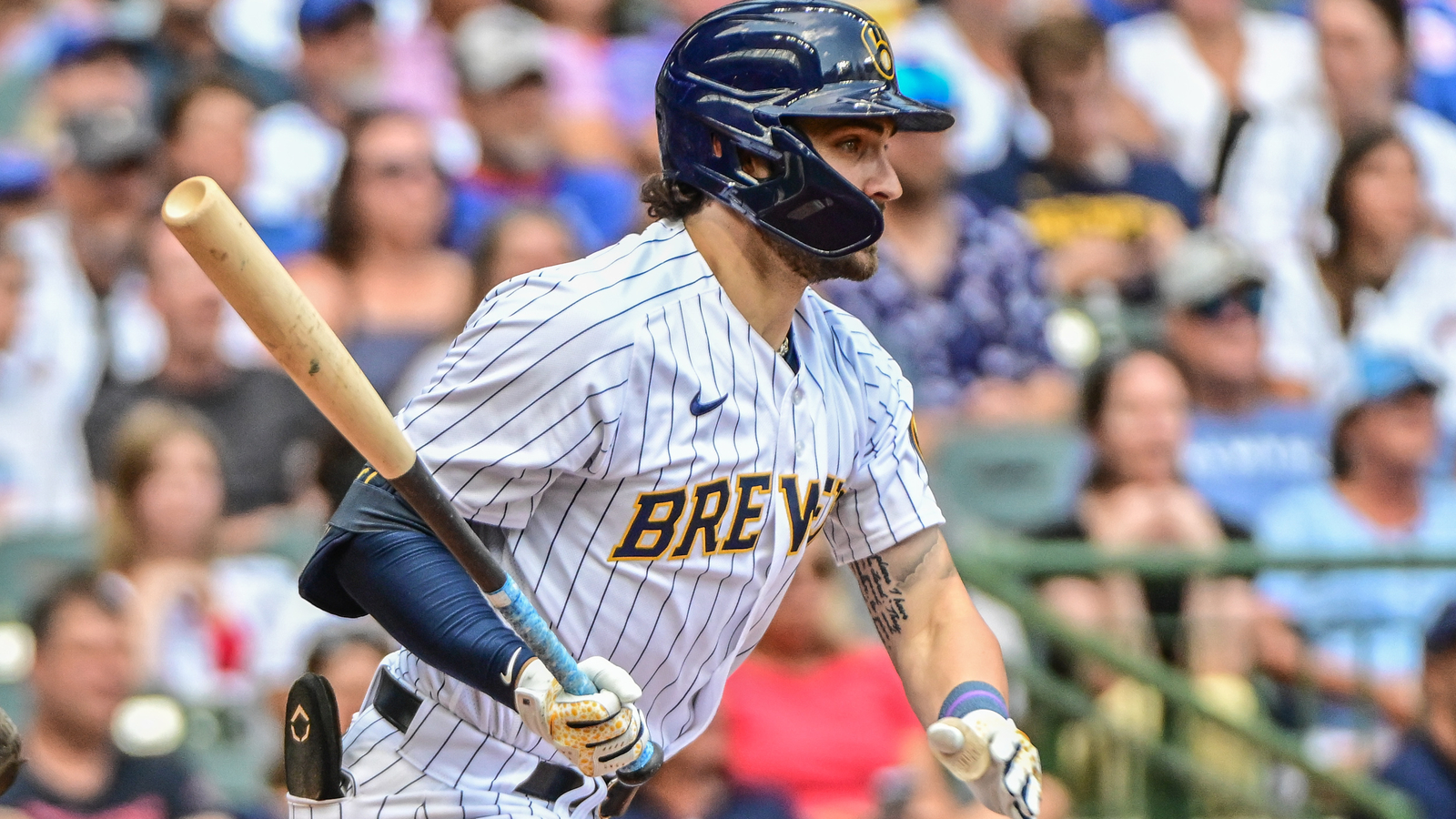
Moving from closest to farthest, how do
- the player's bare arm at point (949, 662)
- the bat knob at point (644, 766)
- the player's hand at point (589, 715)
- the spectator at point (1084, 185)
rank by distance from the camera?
the player's hand at point (589, 715) < the bat knob at point (644, 766) < the player's bare arm at point (949, 662) < the spectator at point (1084, 185)

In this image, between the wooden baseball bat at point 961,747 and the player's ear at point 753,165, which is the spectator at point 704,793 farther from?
the player's ear at point 753,165

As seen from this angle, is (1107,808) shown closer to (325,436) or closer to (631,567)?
(325,436)

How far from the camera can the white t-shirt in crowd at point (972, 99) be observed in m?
7.53

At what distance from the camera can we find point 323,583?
2.76m

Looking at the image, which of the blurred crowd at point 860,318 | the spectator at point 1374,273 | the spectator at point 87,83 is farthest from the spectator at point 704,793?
the spectator at point 1374,273

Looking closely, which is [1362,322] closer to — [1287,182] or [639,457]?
[1287,182]

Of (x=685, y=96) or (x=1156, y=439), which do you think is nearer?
(x=685, y=96)

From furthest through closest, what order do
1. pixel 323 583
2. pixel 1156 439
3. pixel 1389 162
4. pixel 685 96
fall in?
pixel 1389 162
pixel 1156 439
pixel 685 96
pixel 323 583

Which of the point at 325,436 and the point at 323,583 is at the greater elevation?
the point at 323,583

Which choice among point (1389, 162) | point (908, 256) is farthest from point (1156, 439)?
point (1389, 162)

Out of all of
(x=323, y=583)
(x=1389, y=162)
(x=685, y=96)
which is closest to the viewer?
(x=323, y=583)

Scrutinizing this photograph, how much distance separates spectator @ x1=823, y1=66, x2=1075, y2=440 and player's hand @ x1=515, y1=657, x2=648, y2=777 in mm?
3912

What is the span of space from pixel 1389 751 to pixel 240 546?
3797 mm

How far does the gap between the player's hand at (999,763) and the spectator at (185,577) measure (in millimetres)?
3156
